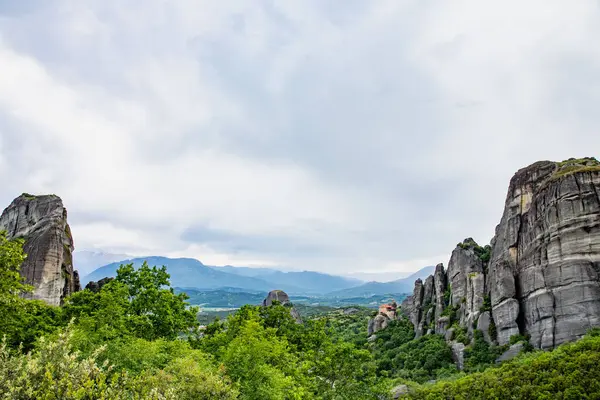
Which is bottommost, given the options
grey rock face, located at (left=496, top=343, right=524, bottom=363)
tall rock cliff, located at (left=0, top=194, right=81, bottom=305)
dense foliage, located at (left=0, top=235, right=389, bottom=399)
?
grey rock face, located at (left=496, top=343, right=524, bottom=363)

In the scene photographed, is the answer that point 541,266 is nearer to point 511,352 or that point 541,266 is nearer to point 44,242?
point 511,352

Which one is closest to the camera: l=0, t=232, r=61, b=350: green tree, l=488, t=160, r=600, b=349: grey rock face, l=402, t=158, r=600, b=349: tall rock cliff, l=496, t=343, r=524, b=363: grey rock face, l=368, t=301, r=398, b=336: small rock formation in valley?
l=0, t=232, r=61, b=350: green tree

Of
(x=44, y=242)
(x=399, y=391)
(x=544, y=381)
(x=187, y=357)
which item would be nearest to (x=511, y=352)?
(x=399, y=391)

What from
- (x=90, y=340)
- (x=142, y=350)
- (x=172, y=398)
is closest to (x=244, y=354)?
(x=142, y=350)

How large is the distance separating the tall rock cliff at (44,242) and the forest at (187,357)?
26.0 m

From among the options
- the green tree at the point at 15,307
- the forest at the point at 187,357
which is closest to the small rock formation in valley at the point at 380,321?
the forest at the point at 187,357

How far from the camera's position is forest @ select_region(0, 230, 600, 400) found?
44.6ft

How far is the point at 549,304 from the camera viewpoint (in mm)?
52844

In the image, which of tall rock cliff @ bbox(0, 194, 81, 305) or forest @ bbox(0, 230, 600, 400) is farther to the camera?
tall rock cliff @ bbox(0, 194, 81, 305)

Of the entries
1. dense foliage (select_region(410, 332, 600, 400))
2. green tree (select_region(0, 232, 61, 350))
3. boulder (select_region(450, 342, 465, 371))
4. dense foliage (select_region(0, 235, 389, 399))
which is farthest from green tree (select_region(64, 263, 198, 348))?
boulder (select_region(450, 342, 465, 371))

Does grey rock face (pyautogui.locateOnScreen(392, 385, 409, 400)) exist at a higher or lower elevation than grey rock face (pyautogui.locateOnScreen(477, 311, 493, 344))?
lower

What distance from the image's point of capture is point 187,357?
2252 cm

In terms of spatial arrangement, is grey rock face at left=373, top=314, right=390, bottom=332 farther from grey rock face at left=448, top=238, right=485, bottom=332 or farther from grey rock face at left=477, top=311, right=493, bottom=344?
grey rock face at left=477, top=311, right=493, bottom=344

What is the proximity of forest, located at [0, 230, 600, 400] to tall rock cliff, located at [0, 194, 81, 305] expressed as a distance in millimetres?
26024
